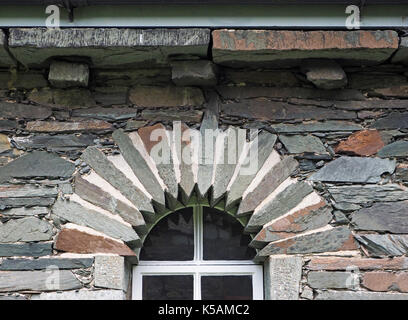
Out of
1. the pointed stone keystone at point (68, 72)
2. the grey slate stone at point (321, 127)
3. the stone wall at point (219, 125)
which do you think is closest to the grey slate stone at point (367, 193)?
the stone wall at point (219, 125)

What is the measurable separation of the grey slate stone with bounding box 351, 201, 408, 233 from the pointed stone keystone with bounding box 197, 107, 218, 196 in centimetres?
84

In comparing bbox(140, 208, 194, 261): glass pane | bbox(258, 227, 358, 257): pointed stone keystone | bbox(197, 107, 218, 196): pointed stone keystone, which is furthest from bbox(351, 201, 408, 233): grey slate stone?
bbox(140, 208, 194, 261): glass pane

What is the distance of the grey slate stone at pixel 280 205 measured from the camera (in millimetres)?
3785

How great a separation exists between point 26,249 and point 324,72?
1939 millimetres

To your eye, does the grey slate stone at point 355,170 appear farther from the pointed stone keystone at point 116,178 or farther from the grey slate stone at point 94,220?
the grey slate stone at point 94,220

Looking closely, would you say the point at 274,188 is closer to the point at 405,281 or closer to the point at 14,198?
the point at 405,281

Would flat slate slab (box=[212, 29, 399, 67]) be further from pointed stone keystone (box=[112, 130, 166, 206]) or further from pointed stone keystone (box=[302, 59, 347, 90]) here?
pointed stone keystone (box=[112, 130, 166, 206])

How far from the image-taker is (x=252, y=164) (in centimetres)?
392

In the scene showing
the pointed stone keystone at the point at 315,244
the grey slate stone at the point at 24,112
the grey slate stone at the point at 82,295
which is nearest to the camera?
the grey slate stone at the point at 82,295

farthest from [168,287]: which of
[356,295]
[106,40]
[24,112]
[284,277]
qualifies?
[106,40]

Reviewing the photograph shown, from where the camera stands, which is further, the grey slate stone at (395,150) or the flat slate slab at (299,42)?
the grey slate stone at (395,150)

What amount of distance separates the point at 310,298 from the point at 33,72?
2.08 metres

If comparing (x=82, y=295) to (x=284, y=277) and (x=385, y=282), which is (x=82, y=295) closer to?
(x=284, y=277)

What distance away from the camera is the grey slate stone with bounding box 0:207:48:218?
12.5ft
